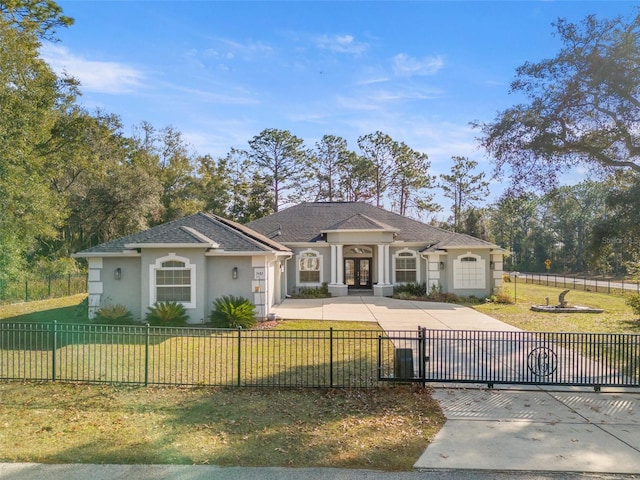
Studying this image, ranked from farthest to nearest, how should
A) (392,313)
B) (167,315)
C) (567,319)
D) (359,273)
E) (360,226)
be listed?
1. (359,273)
2. (360,226)
3. (392,313)
4. (567,319)
5. (167,315)

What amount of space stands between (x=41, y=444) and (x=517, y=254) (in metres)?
85.0

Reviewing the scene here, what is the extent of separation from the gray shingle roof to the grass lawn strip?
1784 centimetres

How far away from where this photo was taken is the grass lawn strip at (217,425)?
5719 millimetres

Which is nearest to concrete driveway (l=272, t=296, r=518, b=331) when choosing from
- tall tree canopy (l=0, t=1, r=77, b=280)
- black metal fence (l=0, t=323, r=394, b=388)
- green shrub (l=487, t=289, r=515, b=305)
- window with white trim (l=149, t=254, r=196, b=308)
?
green shrub (l=487, t=289, r=515, b=305)

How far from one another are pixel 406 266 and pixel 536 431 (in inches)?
798

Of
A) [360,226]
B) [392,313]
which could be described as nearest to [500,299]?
[392,313]

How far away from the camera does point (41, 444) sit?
602 centimetres

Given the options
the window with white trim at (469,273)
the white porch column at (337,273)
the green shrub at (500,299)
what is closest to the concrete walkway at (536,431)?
the green shrub at (500,299)

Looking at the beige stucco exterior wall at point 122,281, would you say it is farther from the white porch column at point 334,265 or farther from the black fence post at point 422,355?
the white porch column at point 334,265

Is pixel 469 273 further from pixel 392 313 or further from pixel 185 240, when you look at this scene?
pixel 185 240

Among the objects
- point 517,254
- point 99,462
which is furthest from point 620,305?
point 517,254

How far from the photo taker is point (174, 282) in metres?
15.6

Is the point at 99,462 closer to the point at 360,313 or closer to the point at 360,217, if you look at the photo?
the point at 360,313

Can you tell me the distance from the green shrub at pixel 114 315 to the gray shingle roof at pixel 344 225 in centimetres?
1221
